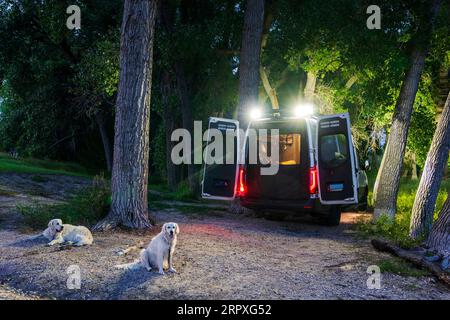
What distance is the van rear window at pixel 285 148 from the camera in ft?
36.6

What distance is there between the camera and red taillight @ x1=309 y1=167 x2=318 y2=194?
1050 cm

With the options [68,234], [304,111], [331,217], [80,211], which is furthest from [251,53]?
[68,234]

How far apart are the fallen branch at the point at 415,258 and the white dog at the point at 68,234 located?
517cm

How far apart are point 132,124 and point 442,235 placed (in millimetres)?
6092

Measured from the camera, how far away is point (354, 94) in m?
17.4

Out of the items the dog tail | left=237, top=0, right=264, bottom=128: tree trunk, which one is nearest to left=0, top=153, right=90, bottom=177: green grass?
left=237, top=0, right=264, bottom=128: tree trunk

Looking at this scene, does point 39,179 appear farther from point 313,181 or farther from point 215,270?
point 215,270

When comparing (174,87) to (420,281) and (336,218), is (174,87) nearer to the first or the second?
(336,218)

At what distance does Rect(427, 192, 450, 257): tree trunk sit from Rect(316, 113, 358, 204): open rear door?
8.49 ft

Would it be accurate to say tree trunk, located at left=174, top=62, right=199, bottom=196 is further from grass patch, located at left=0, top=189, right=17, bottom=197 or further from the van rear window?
the van rear window

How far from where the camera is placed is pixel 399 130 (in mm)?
12484

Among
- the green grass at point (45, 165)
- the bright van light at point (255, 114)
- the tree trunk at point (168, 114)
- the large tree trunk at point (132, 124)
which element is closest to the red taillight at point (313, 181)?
the bright van light at point (255, 114)
